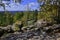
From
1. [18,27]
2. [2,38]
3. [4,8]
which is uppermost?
[4,8]

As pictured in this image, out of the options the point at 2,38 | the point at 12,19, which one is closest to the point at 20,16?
the point at 12,19

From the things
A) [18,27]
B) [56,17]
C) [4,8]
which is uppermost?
[4,8]

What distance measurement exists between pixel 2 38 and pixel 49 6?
0.68 m

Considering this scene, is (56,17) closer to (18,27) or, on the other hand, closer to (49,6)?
(49,6)

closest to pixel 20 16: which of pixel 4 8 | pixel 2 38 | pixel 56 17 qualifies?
pixel 4 8

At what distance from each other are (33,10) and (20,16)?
0.57ft

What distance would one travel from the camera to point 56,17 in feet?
5.71

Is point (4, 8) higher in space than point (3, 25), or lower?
higher

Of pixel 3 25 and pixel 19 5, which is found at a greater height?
pixel 19 5

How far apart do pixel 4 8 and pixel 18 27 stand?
11.2 inches

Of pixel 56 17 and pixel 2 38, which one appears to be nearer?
pixel 2 38

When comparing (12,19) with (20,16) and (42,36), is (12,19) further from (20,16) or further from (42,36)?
(42,36)

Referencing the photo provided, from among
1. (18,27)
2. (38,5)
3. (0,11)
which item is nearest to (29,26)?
(18,27)

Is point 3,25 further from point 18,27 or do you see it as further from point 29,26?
point 29,26
